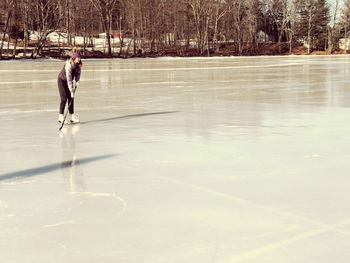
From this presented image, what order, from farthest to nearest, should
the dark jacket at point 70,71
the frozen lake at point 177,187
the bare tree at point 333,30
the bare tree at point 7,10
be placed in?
the bare tree at point 333,30, the bare tree at point 7,10, the dark jacket at point 70,71, the frozen lake at point 177,187

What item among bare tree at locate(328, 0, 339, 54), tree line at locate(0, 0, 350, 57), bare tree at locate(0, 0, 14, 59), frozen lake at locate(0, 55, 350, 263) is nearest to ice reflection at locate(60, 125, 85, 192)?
frozen lake at locate(0, 55, 350, 263)

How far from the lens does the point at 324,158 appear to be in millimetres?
8125

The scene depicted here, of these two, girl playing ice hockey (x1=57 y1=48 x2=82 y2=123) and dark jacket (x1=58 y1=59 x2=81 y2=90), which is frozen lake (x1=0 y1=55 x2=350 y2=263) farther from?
dark jacket (x1=58 y1=59 x2=81 y2=90)

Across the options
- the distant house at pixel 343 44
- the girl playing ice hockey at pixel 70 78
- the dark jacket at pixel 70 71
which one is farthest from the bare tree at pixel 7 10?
the distant house at pixel 343 44

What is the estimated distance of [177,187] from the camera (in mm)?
6543

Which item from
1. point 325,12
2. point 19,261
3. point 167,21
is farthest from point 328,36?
point 19,261

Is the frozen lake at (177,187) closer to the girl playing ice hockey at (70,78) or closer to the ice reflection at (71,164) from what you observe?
the ice reflection at (71,164)

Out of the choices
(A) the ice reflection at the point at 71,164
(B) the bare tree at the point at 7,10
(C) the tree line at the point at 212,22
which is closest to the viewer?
(A) the ice reflection at the point at 71,164

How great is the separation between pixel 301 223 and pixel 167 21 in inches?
3840

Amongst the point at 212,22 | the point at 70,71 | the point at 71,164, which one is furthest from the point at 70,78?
the point at 212,22

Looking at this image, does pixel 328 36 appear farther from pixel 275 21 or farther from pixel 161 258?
pixel 161 258

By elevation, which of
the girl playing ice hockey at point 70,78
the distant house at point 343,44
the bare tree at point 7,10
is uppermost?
the bare tree at point 7,10

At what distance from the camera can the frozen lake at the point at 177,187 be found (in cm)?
453

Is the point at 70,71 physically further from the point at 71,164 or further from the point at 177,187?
the point at 177,187
